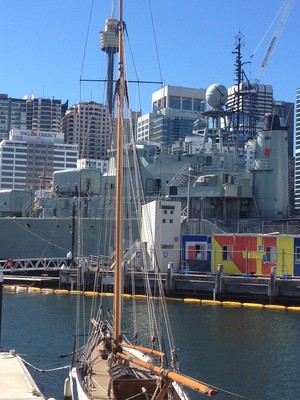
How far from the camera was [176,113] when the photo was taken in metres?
144

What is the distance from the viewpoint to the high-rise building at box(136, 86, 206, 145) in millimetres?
145288

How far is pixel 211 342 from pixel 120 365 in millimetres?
14954

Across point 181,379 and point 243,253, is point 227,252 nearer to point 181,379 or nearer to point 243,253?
point 243,253

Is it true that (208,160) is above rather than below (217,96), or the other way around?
below

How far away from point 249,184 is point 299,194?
321ft

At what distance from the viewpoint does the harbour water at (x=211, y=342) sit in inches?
1024

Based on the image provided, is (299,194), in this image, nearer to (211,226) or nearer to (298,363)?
(211,226)

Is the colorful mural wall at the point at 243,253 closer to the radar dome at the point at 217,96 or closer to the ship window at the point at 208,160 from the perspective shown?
the ship window at the point at 208,160

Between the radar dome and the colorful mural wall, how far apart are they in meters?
21.0

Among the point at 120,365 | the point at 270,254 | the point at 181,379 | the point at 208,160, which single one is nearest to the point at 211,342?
the point at 120,365

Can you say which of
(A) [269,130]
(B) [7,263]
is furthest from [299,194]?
(B) [7,263]

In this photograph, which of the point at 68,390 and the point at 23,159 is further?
the point at 23,159

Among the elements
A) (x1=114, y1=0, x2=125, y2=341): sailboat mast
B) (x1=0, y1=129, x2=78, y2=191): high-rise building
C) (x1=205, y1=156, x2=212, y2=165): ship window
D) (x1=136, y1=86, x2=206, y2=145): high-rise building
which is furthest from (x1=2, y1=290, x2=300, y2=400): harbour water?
(x1=0, y1=129, x2=78, y2=191): high-rise building

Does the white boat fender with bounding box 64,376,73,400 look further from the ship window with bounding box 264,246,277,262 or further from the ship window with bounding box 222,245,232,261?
the ship window with bounding box 222,245,232,261
